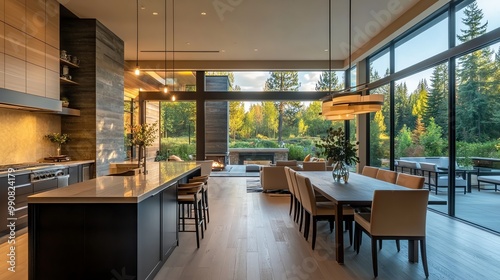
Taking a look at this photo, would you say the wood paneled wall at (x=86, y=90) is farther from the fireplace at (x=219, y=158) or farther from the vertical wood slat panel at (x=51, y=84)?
the fireplace at (x=219, y=158)

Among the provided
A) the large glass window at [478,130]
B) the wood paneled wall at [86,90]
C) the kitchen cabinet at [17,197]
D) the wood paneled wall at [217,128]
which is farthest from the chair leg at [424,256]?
the wood paneled wall at [217,128]

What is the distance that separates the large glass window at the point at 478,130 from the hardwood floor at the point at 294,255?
1.48ft

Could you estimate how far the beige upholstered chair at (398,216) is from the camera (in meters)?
2.79

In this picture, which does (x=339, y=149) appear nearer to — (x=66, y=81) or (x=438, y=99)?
(x=438, y=99)

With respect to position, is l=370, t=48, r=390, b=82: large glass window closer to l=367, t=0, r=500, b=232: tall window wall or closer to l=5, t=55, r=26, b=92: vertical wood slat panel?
l=367, t=0, r=500, b=232: tall window wall

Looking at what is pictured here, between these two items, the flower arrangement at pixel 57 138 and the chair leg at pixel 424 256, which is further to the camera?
the flower arrangement at pixel 57 138

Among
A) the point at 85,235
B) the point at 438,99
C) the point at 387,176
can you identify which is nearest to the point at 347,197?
the point at 387,176

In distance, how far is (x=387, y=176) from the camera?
14.9 ft

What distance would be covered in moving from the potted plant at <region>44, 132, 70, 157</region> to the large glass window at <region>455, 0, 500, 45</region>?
7770 millimetres

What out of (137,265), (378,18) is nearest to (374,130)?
(378,18)

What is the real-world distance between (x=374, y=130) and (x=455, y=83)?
129 inches

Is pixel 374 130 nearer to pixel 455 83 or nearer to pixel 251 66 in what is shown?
pixel 455 83

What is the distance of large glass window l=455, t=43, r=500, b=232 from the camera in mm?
4242

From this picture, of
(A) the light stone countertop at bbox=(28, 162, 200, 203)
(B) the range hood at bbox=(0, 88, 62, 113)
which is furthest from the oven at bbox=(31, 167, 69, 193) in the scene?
(A) the light stone countertop at bbox=(28, 162, 200, 203)
